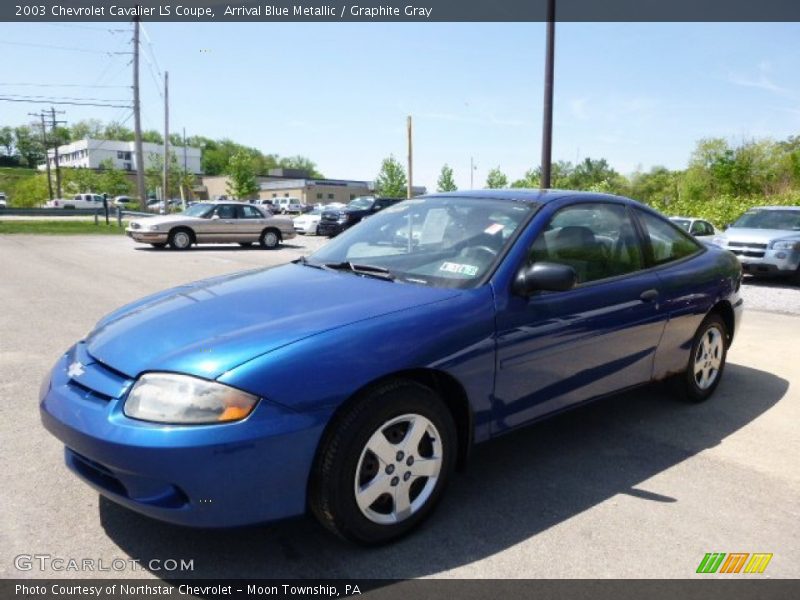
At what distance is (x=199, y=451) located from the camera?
215 cm

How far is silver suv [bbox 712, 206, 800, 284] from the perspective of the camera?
446 inches

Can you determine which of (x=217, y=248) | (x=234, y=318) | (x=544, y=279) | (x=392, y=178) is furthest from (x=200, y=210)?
(x=392, y=178)

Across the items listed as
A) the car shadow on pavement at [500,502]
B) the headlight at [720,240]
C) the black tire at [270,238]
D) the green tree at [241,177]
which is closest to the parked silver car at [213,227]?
the black tire at [270,238]

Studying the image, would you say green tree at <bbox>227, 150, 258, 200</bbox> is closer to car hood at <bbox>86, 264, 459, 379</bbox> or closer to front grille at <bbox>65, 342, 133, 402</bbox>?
car hood at <bbox>86, 264, 459, 379</bbox>

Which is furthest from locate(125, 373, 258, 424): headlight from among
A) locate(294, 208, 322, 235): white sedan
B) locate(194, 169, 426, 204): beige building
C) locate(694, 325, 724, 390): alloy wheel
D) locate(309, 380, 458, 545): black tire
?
locate(194, 169, 426, 204): beige building

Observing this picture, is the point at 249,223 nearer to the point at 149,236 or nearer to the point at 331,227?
the point at 149,236

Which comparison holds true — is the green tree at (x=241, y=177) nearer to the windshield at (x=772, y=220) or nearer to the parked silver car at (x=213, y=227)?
the parked silver car at (x=213, y=227)

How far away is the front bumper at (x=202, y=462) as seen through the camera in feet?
7.10

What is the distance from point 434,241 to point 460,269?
44 cm

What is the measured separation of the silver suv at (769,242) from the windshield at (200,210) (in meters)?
13.7

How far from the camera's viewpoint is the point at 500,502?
118 inches

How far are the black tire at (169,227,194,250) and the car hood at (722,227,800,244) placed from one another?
14.0 metres

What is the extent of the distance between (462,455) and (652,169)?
105m

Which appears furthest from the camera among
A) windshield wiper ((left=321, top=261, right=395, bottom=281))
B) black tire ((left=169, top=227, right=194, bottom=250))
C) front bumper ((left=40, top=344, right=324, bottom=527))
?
black tire ((left=169, top=227, right=194, bottom=250))
